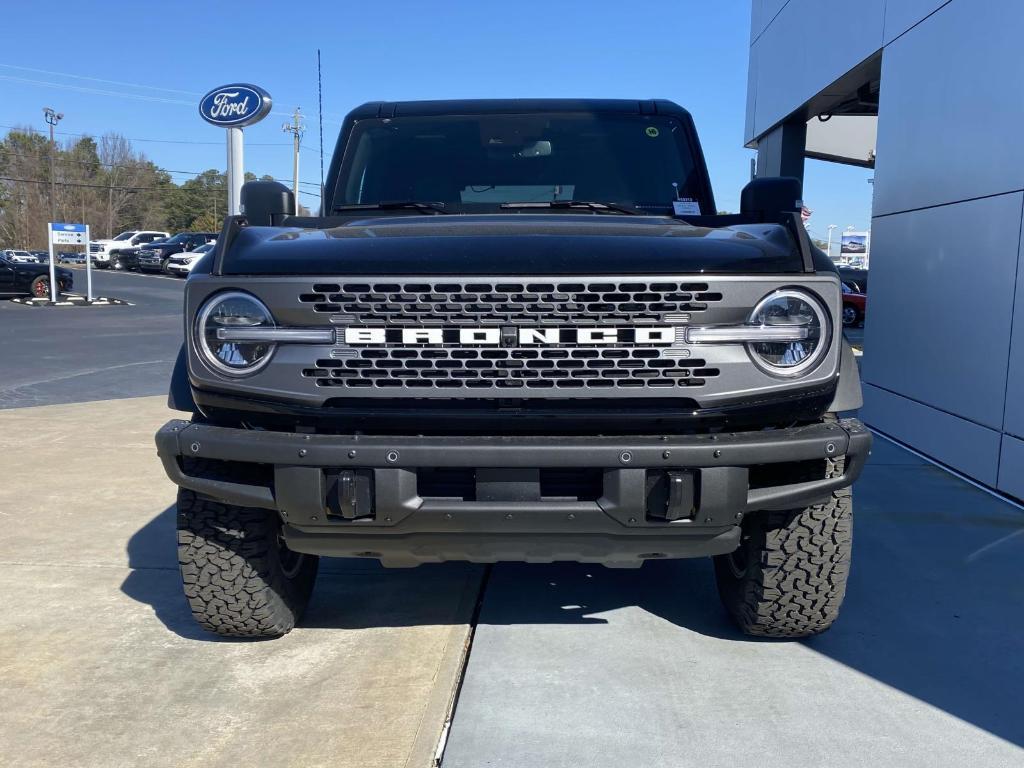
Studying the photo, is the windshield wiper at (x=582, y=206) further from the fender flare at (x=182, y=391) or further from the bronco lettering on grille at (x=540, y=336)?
the fender flare at (x=182, y=391)

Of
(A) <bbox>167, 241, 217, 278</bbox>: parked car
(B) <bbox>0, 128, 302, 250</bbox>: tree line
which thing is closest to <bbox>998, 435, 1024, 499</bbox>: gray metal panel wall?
(A) <bbox>167, 241, 217, 278</bbox>: parked car

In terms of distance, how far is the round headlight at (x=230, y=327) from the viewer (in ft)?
8.95

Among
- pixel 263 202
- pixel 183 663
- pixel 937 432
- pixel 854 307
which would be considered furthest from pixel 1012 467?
pixel 854 307

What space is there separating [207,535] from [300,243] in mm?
1044

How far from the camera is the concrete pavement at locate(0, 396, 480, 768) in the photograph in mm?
2701

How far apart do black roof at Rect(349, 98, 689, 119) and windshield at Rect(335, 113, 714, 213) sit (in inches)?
1.6

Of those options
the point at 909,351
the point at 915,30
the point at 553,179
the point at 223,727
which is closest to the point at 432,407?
the point at 223,727

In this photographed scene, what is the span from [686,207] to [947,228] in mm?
3304

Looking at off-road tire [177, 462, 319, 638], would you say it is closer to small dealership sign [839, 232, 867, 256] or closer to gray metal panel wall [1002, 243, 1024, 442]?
gray metal panel wall [1002, 243, 1024, 442]

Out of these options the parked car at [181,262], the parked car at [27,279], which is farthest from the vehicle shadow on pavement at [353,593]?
the parked car at [181,262]

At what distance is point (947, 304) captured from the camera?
6.43 meters

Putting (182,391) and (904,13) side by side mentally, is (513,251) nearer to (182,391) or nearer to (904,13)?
(182,391)

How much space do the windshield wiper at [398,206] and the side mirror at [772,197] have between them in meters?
1.25

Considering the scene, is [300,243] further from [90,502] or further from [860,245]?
[860,245]
